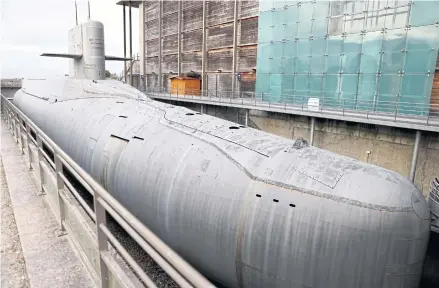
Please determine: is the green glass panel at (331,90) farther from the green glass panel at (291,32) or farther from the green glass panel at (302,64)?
the green glass panel at (291,32)

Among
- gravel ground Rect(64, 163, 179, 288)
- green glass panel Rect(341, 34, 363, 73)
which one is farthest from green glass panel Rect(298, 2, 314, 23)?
gravel ground Rect(64, 163, 179, 288)

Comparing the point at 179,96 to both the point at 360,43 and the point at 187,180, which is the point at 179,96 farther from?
the point at 187,180

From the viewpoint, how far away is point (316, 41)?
21.6 metres

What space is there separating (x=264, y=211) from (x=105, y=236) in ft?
8.08

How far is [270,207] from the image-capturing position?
475cm

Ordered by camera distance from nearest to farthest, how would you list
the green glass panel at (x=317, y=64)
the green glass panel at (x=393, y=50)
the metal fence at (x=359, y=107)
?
the metal fence at (x=359, y=107) < the green glass panel at (x=393, y=50) < the green glass panel at (x=317, y=64)

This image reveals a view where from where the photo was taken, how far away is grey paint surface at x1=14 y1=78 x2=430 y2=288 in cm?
435

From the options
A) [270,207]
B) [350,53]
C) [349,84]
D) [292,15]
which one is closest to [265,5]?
[292,15]

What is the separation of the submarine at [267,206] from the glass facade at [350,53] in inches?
519

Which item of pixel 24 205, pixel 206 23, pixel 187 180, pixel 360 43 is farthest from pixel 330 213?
pixel 206 23

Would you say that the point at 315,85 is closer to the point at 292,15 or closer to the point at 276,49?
the point at 276,49

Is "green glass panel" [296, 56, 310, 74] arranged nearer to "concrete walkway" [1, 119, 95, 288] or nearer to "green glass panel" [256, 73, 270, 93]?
"green glass panel" [256, 73, 270, 93]

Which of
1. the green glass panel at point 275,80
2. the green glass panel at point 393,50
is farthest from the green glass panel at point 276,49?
the green glass panel at point 393,50

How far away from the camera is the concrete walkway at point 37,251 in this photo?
140 inches
